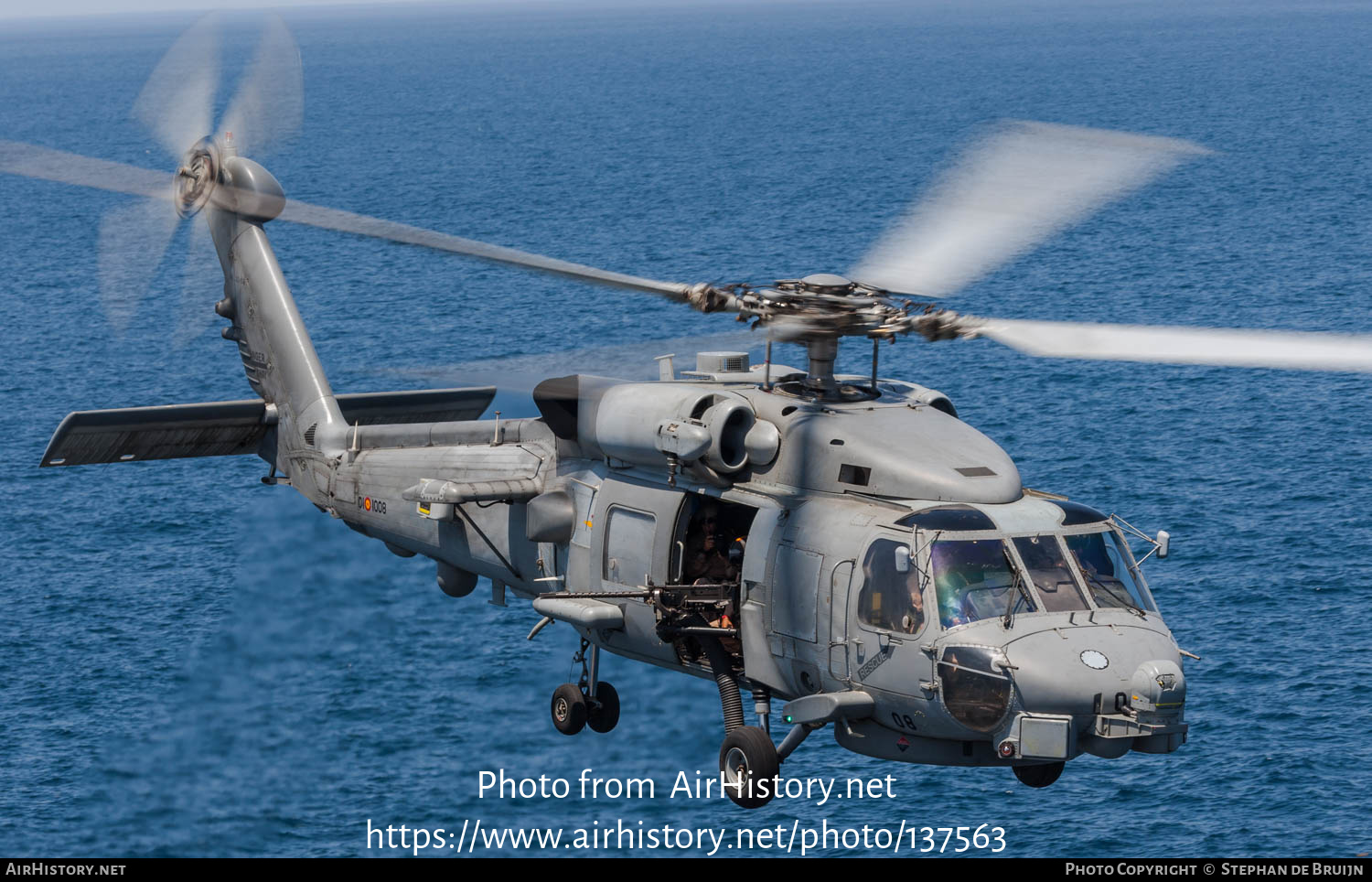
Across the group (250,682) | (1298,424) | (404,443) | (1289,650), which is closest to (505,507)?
(404,443)

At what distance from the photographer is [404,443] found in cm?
3522

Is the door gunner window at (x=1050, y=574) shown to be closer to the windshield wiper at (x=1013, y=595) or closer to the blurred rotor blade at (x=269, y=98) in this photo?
the windshield wiper at (x=1013, y=595)

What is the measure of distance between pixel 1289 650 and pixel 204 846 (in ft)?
137

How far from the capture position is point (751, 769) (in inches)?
1056

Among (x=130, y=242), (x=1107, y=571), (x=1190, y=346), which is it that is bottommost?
(x=1107, y=571)

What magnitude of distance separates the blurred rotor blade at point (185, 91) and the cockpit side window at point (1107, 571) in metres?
20.3

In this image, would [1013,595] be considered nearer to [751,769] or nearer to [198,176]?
[751,769]

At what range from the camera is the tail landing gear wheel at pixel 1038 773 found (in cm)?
2609

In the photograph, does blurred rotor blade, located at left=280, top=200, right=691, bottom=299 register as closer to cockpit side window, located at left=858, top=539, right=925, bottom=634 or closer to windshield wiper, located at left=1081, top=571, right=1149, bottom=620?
cockpit side window, located at left=858, top=539, right=925, bottom=634

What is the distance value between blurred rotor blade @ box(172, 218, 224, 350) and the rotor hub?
61cm

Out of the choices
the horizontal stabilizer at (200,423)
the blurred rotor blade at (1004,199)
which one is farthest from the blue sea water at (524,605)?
the blurred rotor blade at (1004,199)

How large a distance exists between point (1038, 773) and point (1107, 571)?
10.5 ft

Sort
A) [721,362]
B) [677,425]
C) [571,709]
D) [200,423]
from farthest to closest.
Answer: [200,423]
[571,709]
[721,362]
[677,425]

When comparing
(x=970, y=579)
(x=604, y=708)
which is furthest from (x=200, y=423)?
(x=970, y=579)
